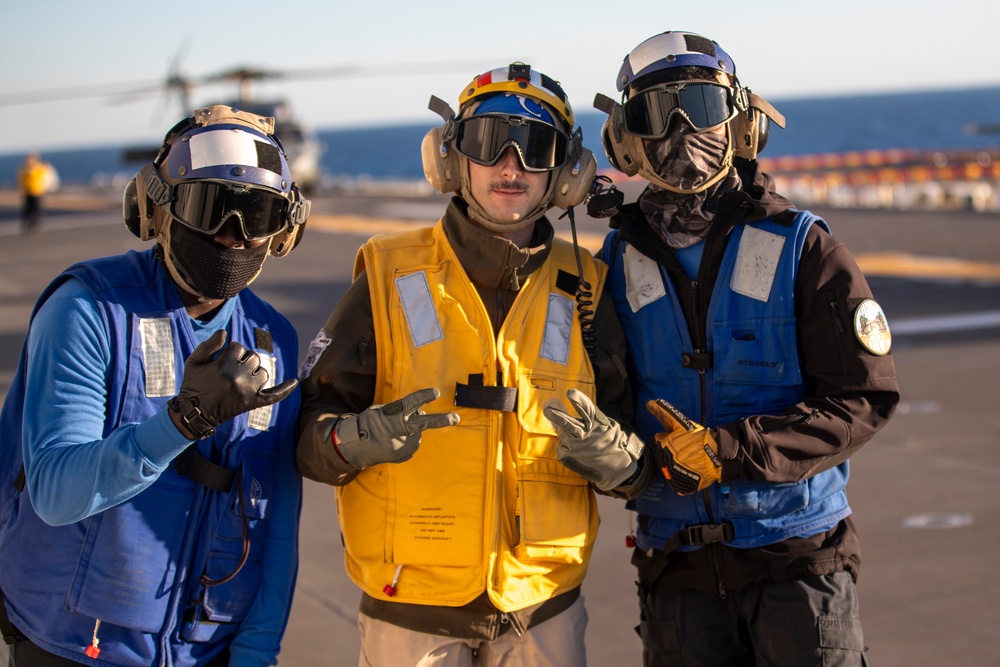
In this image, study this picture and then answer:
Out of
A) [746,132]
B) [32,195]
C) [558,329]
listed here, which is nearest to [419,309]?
[558,329]

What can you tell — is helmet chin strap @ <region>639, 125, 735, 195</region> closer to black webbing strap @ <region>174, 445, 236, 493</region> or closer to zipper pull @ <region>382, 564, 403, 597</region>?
zipper pull @ <region>382, 564, 403, 597</region>

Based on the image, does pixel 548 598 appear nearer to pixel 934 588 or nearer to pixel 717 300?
pixel 717 300

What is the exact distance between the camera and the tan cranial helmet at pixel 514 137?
10.0 feet

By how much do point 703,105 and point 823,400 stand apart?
0.94m

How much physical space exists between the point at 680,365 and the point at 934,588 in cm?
296

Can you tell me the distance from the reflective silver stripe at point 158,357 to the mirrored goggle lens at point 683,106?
1505mm

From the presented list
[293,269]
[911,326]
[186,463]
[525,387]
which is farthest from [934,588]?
[293,269]

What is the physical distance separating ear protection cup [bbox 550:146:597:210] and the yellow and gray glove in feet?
2.27

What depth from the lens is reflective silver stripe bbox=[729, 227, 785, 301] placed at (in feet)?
9.95

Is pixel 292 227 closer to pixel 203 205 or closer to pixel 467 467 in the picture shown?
pixel 203 205

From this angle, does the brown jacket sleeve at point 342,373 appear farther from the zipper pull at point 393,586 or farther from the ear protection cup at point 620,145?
the ear protection cup at point 620,145

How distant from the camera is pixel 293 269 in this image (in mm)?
16406

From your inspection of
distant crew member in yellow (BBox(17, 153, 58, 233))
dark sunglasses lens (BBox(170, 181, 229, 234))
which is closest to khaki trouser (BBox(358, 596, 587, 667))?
dark sunglasses lens (BBox(170, 181, 229, 234))

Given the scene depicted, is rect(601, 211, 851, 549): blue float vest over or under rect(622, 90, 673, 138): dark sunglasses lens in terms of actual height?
under
